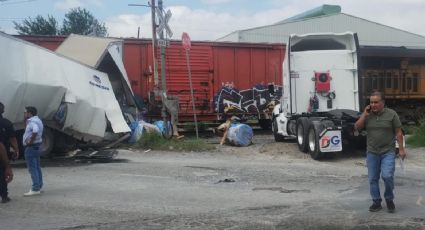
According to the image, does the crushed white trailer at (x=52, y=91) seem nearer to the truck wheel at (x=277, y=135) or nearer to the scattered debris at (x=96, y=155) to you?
the scattered debris at (x=96, y=155)

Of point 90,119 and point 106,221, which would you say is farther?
point 90,119

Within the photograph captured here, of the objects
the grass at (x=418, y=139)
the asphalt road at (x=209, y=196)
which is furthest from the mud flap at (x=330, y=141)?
the grass at (x=418, y=139)

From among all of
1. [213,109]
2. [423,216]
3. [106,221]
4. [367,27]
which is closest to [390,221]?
[423,216]

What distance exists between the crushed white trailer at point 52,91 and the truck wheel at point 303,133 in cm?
490

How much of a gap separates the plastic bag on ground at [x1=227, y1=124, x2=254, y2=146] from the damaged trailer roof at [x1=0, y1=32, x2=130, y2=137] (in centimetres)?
386

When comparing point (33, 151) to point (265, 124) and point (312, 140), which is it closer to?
point (312, 140)

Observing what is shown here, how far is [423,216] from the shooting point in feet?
24.3

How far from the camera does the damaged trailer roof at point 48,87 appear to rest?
12156 mm

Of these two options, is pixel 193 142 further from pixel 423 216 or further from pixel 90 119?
pixel 423 216

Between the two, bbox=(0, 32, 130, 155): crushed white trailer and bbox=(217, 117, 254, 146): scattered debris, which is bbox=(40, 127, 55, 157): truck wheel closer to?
bbox=(0, 32, 130, 155): crushed white trailer

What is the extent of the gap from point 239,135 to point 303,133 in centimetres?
250

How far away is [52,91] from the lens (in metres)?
12.7

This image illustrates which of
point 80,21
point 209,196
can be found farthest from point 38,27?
point 209,196

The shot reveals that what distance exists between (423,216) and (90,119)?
8.53m
